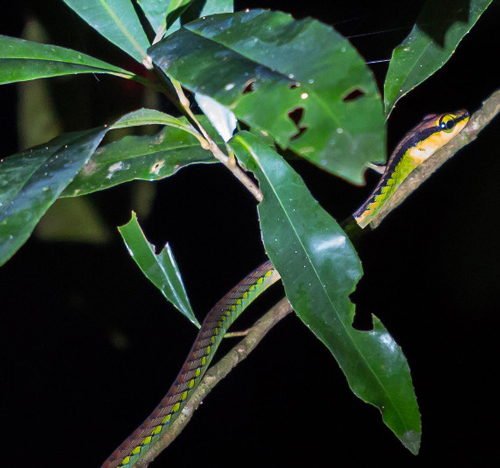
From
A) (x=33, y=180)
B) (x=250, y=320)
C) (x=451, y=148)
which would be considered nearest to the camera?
(x=33, y=180)

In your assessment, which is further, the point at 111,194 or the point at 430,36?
the point at 111,194

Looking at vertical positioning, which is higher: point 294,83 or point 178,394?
point 294,83

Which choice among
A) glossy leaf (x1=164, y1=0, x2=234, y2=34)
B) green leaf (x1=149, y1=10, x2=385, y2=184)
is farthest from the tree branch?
green leaf (x1=149, y1=10, x2=385, y2=184)

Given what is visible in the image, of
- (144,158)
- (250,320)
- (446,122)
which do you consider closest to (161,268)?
(144,158)

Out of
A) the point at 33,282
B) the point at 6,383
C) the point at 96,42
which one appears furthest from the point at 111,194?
the point at 6,383

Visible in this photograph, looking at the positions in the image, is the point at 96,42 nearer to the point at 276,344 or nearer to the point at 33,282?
the point at 33,282

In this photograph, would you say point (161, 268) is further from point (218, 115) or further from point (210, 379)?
point (218, 115)

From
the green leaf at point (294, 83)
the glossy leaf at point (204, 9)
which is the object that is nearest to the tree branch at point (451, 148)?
the glossy leaf at point (204, 9)
